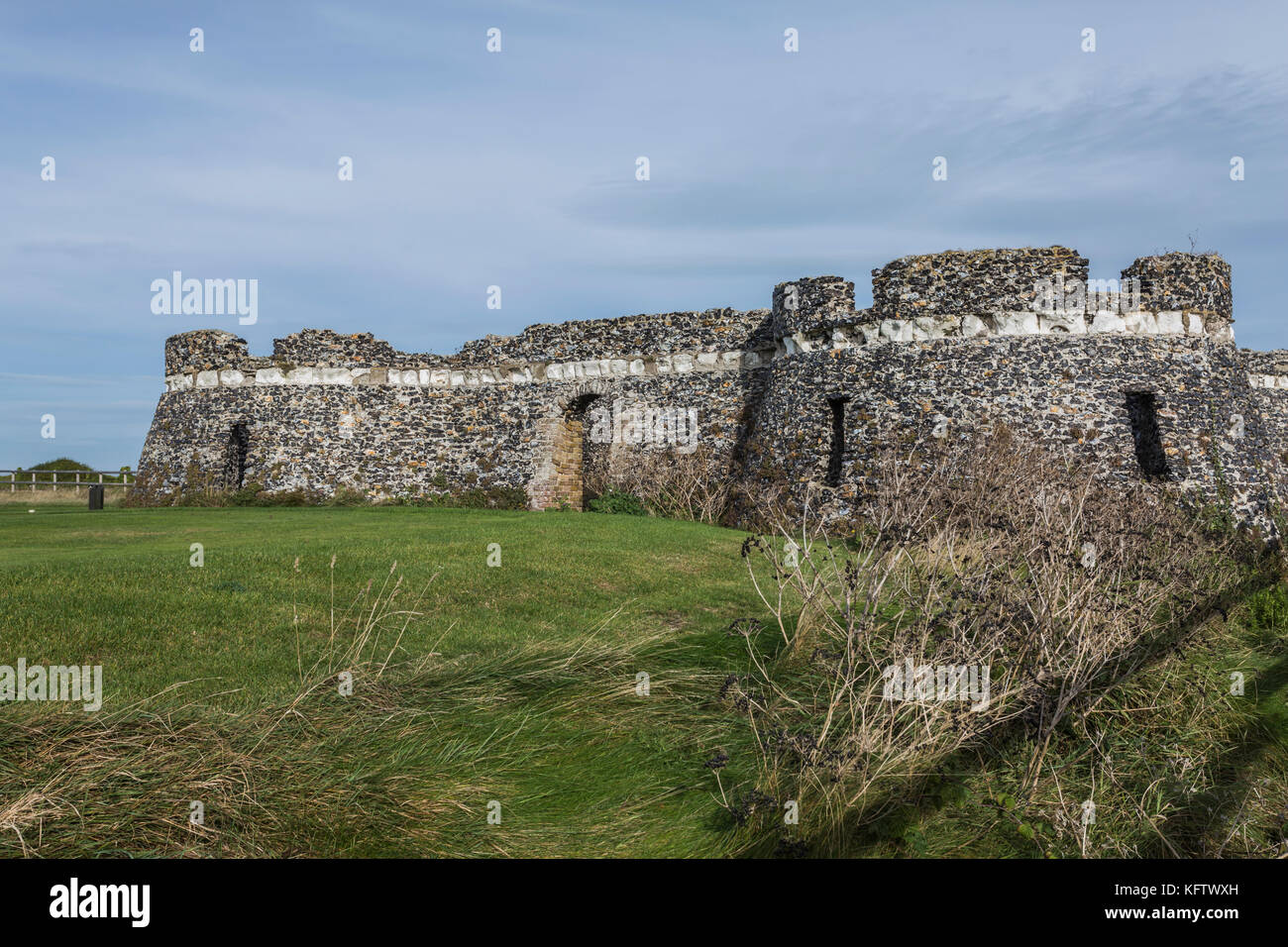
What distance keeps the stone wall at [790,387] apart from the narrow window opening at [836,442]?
48 mm

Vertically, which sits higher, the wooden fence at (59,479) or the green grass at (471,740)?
the wooden fence at (59,479)

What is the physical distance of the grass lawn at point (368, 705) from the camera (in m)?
4.79

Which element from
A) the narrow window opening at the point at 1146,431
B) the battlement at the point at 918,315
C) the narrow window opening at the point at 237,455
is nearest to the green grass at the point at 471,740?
the narrow window opening at the point at 1146,431

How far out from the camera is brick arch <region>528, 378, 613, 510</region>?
21.8 metres

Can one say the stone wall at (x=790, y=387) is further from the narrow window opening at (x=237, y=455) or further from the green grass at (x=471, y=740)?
the green grass at (x=471, y=740)

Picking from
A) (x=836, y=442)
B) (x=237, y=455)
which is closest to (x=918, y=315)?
(x=836, y=442)

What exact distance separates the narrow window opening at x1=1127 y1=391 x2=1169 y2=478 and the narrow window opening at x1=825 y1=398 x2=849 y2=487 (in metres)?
4.40

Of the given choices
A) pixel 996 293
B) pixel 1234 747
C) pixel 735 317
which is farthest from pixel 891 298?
pixel 1234 747

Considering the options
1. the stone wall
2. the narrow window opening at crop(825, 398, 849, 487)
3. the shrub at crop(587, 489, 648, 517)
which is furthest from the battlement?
the shrub at crop(587, 489, 648, 517)

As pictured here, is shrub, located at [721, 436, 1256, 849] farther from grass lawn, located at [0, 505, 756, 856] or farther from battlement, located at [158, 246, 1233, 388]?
battlement, located at [158, 246, 1233, 388]

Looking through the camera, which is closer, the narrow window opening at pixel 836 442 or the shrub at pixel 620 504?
the narrow window opening at pixel 836 442
